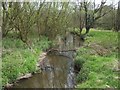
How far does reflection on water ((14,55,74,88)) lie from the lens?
12.2 metres

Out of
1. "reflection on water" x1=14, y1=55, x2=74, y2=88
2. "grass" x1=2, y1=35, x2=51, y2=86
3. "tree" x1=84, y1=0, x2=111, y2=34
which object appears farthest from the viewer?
"tree" x1=84, y1=0, x2=111, y2=34

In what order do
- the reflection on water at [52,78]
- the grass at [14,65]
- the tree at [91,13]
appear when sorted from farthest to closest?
the tree at [91,13] → the reflection on water at [52,78] → the grass at [14,65]

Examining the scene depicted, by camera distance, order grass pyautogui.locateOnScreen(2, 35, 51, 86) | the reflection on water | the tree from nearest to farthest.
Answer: grass pyautogui.locateOnScreen(2, 35, 51, 86), the reflection on water, the tree

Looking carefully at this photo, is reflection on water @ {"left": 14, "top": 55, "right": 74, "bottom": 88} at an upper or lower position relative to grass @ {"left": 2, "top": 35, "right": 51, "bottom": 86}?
lower

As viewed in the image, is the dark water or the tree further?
the tree

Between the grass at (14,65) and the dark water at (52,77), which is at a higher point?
the grass at (14,65)

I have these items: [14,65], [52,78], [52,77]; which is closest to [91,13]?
[52,77]

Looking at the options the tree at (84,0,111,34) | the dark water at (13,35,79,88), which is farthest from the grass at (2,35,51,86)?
the tree at (84,0,111,34)

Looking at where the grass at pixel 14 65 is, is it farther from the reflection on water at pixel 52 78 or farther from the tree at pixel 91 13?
the tree at pixel 91 13

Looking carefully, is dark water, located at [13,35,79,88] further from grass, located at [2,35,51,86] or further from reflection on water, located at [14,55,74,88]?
grass, located at [2,35,51,86]

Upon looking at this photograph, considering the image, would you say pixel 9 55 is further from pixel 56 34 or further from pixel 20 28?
pixel 56 34

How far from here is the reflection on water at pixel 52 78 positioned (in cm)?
1223

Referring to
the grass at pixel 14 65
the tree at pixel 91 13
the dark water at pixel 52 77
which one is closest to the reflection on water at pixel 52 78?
the dark water at pixel 52 77

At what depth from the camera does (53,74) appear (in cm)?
1448
